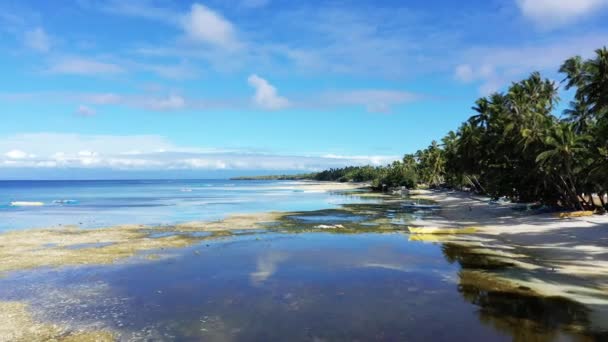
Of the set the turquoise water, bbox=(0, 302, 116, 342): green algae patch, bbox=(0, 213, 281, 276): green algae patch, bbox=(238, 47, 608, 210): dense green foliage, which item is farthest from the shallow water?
the turquoise water

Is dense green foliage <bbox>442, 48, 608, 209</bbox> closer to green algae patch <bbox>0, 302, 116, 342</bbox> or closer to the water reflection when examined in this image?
the water reflection

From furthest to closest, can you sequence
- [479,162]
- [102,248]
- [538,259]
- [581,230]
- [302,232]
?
[479,162], [302,232], [581,230], [102,248], [538,259]

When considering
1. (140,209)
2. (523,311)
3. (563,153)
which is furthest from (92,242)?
(563,153)

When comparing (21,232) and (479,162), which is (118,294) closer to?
(21,232)

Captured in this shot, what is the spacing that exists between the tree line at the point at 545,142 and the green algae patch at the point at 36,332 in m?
29.9

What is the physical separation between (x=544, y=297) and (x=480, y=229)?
2023 cm

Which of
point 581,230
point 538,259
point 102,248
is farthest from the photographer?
point 581,230

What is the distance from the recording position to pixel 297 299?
52.9 ft

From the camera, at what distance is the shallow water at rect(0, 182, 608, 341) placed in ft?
42.0

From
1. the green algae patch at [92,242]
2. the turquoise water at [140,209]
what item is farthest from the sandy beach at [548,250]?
the turquoise water at [140,209]

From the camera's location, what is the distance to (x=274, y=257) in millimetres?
24328

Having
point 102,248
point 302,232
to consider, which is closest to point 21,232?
point 102,248

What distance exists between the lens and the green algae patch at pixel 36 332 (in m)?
12.3

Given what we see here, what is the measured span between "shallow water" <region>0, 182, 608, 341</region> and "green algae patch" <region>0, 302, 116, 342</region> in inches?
14.6
